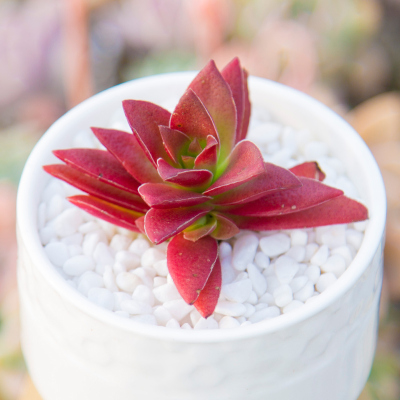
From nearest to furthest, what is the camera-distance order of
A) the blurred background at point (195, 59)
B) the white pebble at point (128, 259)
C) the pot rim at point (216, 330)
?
the pot rim at point (216, 330) → the white pebble at point (128, 259) → the blurred background at point (195, 59)

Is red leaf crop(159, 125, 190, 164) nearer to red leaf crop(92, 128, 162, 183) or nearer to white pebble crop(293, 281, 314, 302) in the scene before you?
red leaf crop(92, 128, 162, 183)

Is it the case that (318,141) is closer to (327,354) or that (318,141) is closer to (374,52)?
(327,354)

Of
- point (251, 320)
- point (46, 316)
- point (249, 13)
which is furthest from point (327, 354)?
point (249, 13)

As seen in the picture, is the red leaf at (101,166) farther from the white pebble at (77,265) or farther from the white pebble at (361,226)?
the white pebble at (361,226)

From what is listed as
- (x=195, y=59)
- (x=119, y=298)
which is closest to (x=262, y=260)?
(x=119, y=298)

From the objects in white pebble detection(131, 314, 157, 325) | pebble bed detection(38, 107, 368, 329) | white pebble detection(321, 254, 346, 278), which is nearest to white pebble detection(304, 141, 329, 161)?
pebble bed detection(38, 107, 368, 329)

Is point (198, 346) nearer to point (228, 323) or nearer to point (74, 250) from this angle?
point (228, 323)

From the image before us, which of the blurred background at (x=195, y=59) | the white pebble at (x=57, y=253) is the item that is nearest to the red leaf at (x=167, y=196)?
the white pebble at (x=57, y=253)
